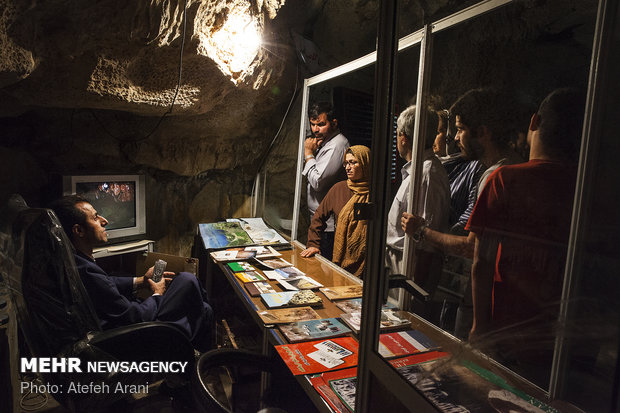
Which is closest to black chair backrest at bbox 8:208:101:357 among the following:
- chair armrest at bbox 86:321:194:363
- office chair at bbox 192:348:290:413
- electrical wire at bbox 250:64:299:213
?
chair armrest at bbox 86:321:194:363

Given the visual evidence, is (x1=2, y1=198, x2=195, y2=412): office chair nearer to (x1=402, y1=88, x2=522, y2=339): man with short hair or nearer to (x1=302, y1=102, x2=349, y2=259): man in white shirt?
(x1=302, y1=102, x2=349, y2=259): man in white shirt

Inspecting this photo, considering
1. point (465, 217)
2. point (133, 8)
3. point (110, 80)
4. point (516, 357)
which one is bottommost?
point (516, 357)

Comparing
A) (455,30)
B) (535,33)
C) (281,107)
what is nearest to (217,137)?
(281,107)

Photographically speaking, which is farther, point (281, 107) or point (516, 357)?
point (281, 107)

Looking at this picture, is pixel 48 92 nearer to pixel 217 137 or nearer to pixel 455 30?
pixel 217 137

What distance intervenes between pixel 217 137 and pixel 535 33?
3.29 meters

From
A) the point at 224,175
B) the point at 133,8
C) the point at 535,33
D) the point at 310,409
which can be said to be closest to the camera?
the point at 535,33

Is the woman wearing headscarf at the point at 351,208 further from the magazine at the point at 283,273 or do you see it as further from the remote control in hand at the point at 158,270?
the remote control in hand at the point at 158,270

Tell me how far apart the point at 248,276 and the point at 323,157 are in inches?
37.0

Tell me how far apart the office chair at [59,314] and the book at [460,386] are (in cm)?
142

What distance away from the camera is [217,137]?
11.7 ft

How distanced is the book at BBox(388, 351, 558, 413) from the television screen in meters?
Answer: 2.85

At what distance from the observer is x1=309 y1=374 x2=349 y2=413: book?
41.1 inches

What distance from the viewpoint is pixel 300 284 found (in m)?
2.06
